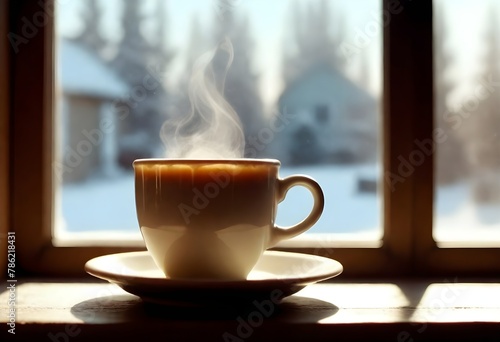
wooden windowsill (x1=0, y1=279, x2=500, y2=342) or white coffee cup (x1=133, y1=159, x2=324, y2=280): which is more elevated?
white coffee cup (x1=133, y1=159, x2=324, y2=280)

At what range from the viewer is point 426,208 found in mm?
952

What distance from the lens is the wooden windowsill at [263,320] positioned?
0.65 meters

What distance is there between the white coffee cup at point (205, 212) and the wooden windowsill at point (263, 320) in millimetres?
65

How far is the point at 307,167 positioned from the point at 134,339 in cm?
45

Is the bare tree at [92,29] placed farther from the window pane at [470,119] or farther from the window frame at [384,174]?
the window pane at [470,119]

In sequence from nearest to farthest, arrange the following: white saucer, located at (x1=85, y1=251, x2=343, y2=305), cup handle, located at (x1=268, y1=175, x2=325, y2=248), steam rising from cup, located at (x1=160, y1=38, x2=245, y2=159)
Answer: white saucer, located at (x1=85, y1=251, x2=343, y2=305), cup handle, located at (x1=268, y1=175, x2=325, y2=248), steam rising from cup, located at (x1=160, y1=38, x2=245, y2=159)

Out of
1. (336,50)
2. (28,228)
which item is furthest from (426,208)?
(28,228)

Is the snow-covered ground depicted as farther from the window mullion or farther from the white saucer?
the white saucer

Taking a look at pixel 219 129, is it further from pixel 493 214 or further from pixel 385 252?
pixel 493 214

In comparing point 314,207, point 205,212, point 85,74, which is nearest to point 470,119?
point 314,207

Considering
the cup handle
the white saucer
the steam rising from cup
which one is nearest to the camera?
the white saucer

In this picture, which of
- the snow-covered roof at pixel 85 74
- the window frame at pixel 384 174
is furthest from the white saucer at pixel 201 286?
the snow-covered roof at pixel 85 74

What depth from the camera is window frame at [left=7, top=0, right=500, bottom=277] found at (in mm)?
939

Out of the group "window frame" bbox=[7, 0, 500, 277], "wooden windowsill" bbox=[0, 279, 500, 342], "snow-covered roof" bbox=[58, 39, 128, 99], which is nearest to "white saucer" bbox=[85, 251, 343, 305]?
"wooden windowsill" bbox=[0, 279, 500, 342]
